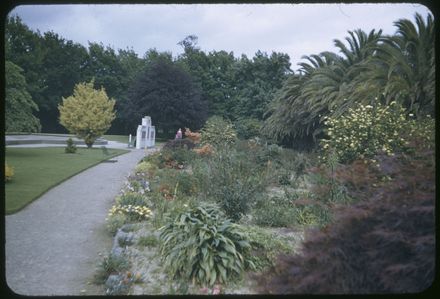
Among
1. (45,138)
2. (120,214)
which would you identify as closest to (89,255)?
(120,214)

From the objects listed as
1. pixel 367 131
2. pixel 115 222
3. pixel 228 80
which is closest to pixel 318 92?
pixel 228 80

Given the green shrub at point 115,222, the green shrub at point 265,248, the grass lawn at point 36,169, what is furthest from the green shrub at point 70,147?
the green shrub at point 265,248

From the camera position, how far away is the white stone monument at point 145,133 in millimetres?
9484

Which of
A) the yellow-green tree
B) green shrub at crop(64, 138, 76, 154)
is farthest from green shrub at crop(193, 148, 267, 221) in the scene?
green shrub at crop(64, 138, 76, 154)

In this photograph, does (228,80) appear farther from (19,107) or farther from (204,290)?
(204,290)

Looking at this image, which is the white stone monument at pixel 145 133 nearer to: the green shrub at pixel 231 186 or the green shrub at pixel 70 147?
the green shrub at pixel 70 147

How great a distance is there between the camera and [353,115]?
25.4 feet

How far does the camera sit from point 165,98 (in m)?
10.3

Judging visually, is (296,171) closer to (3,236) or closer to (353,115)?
(353,115)

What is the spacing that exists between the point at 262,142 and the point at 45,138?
8870 millimetres

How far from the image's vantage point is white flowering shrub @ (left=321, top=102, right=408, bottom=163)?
7055 mm

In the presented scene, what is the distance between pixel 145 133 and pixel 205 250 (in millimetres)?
7646

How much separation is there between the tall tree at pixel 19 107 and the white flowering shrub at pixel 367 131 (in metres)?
5.97

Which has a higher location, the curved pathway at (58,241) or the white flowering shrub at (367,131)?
the white flowering shrub at (367,131)
